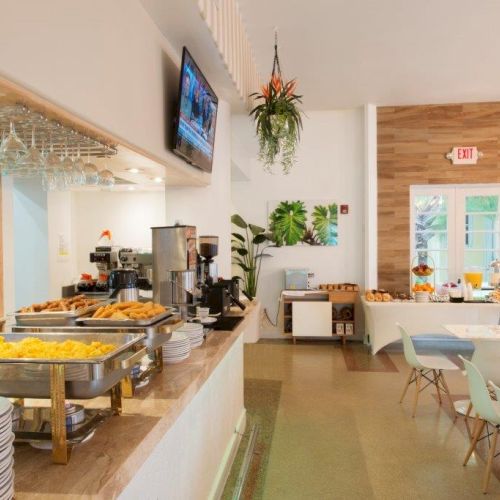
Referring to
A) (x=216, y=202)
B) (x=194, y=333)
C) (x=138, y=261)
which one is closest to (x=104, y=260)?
(x=138, y=261)

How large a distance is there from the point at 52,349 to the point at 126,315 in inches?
23.2

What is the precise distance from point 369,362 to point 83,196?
5.23 meters

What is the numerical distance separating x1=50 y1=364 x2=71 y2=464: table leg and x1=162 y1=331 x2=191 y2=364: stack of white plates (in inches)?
40.2

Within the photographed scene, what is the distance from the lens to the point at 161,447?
1930mm

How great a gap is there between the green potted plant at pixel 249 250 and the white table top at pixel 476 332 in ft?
11.3

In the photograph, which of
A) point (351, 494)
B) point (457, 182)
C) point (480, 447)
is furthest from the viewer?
point (457, 182)

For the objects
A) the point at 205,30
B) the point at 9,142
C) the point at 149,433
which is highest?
the point at 205,30

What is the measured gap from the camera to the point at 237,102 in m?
4.87

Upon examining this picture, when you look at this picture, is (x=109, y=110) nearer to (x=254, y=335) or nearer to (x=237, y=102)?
(x=237, y=102)

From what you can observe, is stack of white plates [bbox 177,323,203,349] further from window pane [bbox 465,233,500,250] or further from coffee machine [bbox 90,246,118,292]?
window pane [bbox 465,233,500,250]

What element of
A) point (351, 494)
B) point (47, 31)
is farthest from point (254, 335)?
point (47, 31)

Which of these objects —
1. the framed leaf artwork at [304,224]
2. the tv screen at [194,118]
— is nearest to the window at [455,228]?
the framed leaf artwork at [304,224]

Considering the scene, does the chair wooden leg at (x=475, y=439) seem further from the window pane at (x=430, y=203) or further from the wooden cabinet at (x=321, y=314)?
the window pane at (x=430, y=203)

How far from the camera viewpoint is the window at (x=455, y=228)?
7.30 metres
